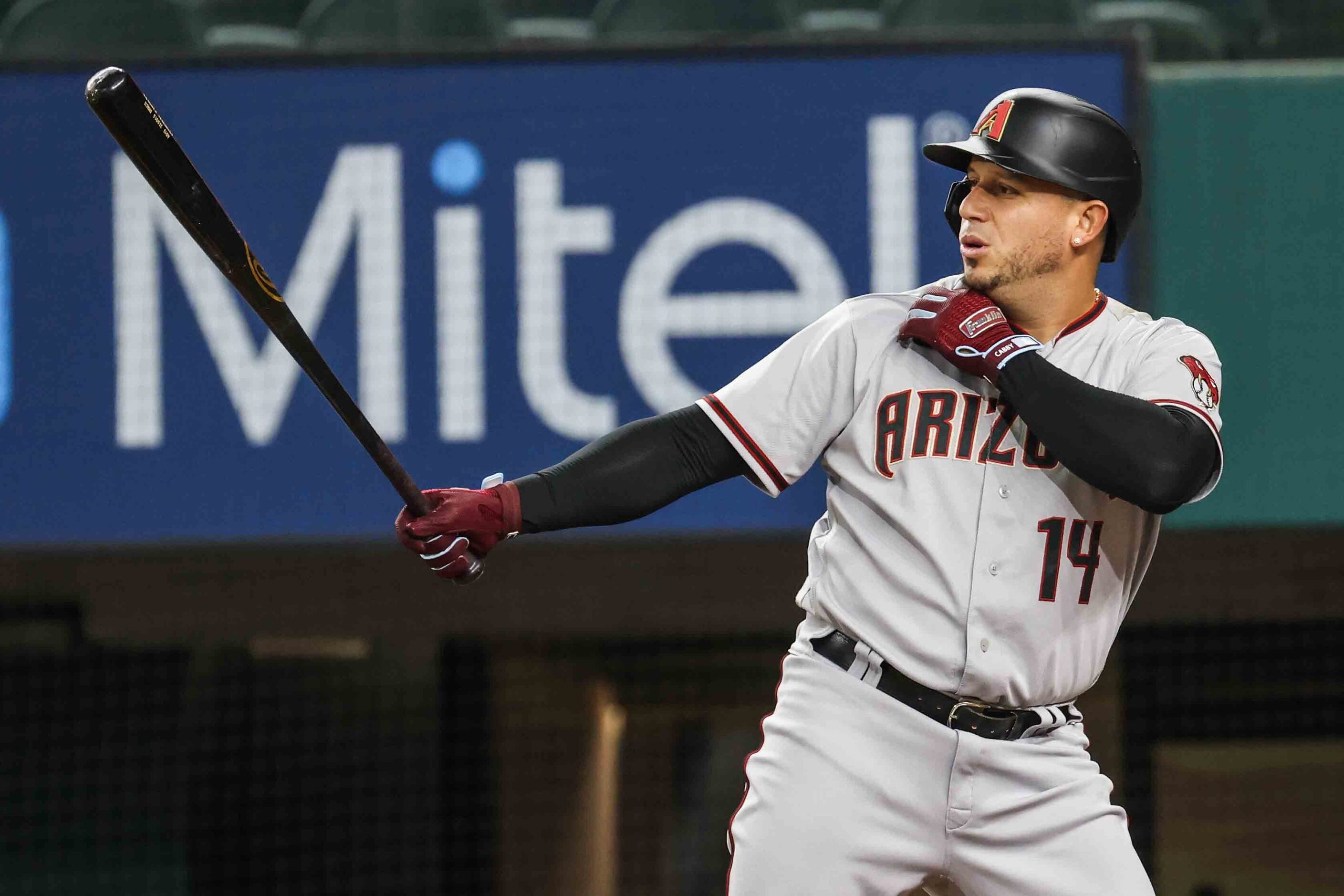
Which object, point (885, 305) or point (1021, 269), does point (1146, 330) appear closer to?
point (1021, 269)

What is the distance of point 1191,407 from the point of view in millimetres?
1766

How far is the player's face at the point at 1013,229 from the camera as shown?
1861mm

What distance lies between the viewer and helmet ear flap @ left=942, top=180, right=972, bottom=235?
6.54 feet

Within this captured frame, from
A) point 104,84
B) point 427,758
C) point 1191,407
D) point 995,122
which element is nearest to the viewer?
point 104,84

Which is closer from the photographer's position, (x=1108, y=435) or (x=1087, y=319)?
(x=1108, y=435)

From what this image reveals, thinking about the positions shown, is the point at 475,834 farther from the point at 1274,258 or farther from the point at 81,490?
the point at 1274,258

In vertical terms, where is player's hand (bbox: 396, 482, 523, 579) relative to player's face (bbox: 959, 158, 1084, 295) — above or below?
below

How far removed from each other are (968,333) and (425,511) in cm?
61

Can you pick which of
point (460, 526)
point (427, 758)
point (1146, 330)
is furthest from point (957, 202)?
point (427, 758)

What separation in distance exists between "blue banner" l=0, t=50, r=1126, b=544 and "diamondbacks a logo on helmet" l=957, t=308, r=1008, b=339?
1.57 m

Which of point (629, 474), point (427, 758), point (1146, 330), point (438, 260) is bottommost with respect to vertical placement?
point (427, 758)

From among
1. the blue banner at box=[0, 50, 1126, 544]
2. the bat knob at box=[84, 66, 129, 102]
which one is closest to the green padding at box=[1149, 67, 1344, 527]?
the blue banner at box=[0, 50, 1126, 544]

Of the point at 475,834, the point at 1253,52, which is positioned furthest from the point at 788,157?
the point at 475,834

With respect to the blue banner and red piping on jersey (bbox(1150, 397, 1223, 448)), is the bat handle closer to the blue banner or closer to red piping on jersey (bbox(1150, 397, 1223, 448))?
red piping on jersey (bbox(1150, 397, 1223, 448))
